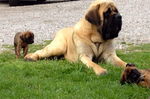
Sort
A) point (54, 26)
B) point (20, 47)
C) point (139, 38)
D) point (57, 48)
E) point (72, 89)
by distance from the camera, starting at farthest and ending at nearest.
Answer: point (54, 26), point (139, 38), point (20, 47), point (57, 48), point (72, 89)

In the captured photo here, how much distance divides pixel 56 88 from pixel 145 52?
393 centimetres

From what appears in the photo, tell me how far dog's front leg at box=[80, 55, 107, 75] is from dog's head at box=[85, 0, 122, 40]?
547 millimetres

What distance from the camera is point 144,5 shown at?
21.8 metres

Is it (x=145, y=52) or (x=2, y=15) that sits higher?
(x=145, y=52)

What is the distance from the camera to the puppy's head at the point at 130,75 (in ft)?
22.6

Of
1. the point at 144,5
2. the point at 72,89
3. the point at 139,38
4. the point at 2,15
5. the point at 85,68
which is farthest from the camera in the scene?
the point at 144,5

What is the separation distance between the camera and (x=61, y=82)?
24.0 ft

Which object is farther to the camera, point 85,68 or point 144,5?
point 144,5

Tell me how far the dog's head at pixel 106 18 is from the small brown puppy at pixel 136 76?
1.62m

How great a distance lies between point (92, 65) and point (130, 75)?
148cm

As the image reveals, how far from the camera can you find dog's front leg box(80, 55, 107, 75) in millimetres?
7867

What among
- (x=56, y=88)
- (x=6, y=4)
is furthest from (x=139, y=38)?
(x=6, y=4)

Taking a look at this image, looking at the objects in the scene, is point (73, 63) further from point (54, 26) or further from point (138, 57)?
point (54, 26)

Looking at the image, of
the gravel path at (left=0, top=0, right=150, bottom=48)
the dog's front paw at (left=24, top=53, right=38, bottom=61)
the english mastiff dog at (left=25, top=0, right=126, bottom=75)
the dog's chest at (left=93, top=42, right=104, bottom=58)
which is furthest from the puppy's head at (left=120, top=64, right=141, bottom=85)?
the gravel path at (left=0, top=0, right=150, bottom=48)
